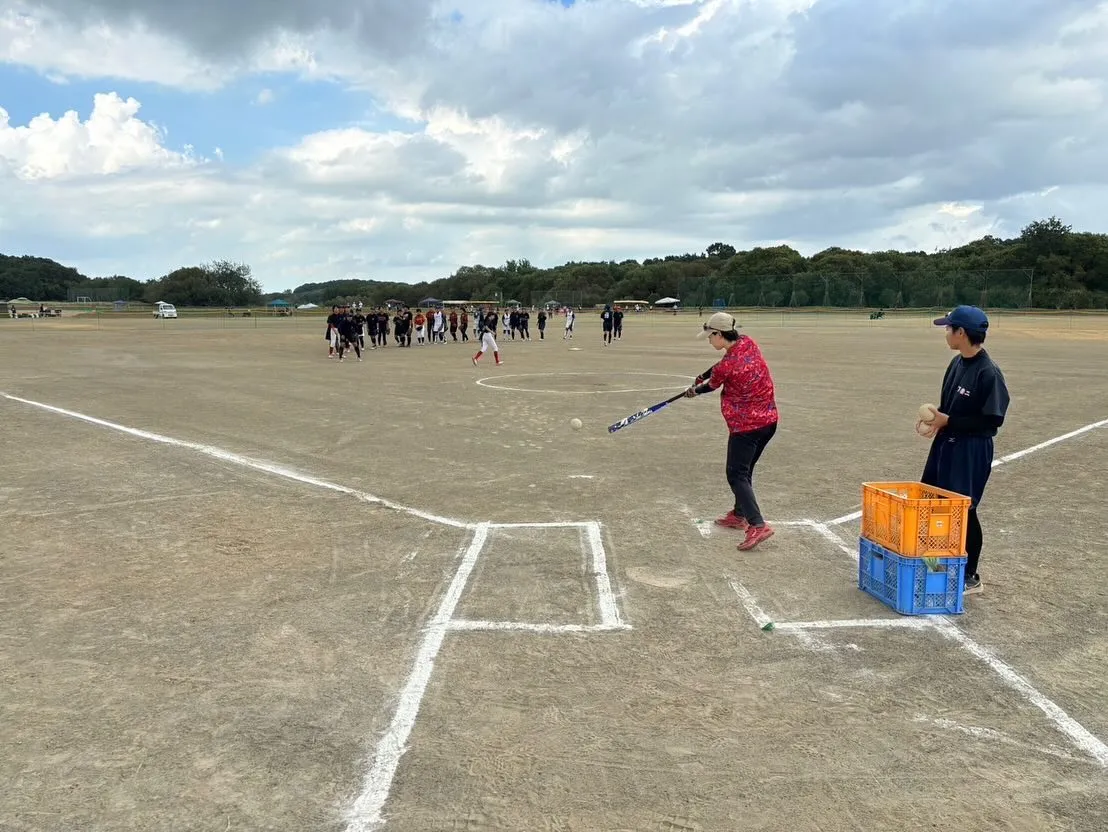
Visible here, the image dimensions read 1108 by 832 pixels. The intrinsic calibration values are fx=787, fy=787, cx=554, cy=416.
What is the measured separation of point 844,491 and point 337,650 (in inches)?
232

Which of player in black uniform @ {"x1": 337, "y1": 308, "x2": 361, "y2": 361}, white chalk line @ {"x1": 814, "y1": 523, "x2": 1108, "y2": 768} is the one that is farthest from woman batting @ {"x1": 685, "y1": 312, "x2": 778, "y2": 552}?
player in black uniform @ {"x1": 337, "y1": 308, "x2": 361, "y2": 361}

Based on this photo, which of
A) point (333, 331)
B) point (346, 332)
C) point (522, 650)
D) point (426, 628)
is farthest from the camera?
point (333, 331)

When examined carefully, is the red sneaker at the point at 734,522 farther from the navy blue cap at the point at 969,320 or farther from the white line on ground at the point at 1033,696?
the navy blue cap at the point at 969,320

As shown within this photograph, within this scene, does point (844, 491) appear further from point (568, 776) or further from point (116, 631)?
point (116, 631)

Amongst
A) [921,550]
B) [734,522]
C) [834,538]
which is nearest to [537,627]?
[921,550]

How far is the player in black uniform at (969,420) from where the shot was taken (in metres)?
5.29

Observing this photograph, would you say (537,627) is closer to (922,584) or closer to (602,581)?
(602,581)

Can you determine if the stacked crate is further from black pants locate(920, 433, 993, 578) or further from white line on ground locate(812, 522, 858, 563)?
white line on ground locate(812, 522, 858, 563)

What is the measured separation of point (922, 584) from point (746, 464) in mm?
1849

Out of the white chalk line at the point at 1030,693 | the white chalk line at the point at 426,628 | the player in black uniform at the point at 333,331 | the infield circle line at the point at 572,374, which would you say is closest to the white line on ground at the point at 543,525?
the white chalk line at the point at 426,628

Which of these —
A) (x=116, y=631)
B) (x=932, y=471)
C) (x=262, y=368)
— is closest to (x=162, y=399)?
(x=262, y=368)

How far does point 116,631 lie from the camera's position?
499 cm

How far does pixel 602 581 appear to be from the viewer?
5.86 metres

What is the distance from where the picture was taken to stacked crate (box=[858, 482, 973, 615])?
16.6ft
